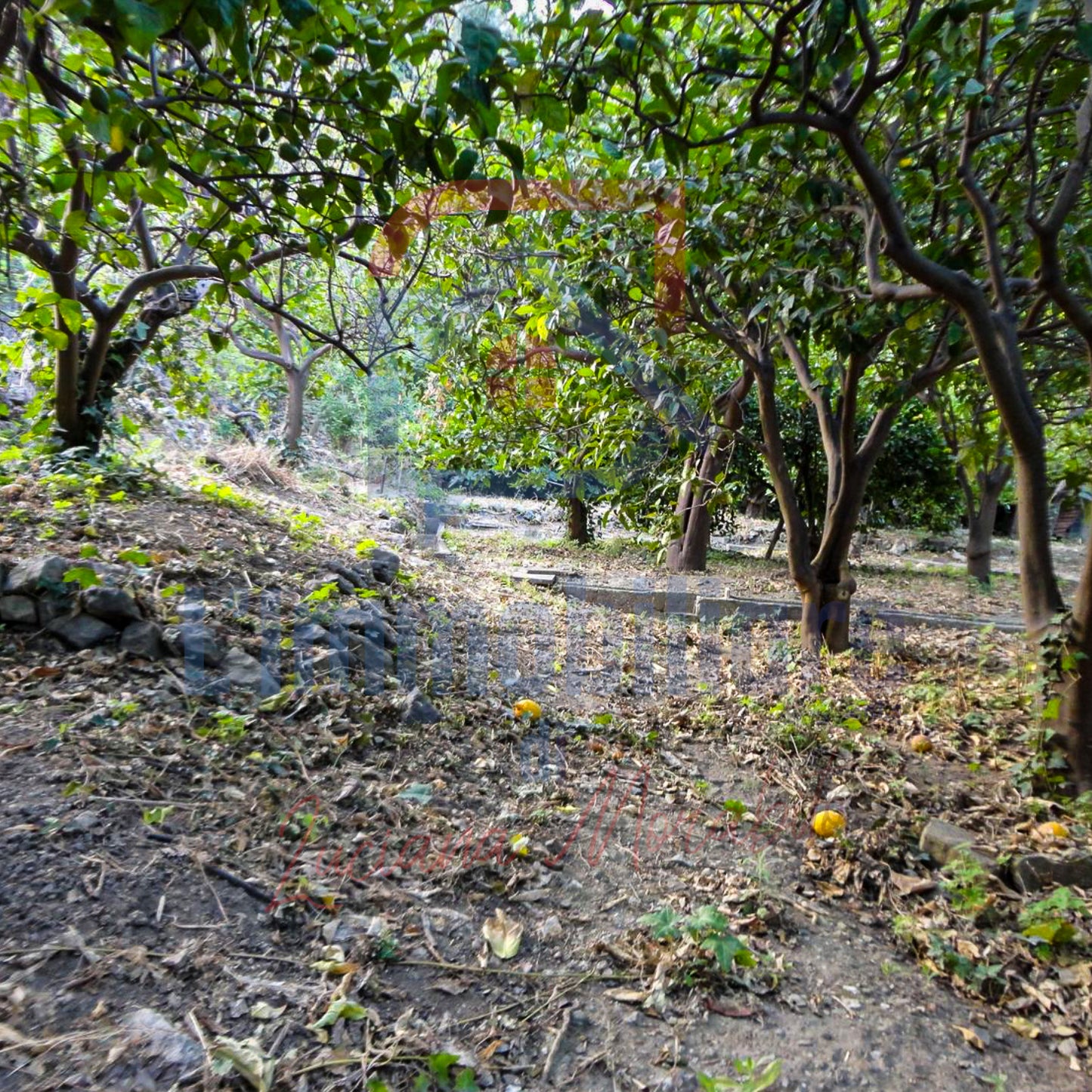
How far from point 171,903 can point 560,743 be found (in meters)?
2.11

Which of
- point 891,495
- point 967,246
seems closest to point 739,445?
point 891,495

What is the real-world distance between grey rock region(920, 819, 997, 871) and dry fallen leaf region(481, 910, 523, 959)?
1676 mm

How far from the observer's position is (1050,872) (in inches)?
98.2

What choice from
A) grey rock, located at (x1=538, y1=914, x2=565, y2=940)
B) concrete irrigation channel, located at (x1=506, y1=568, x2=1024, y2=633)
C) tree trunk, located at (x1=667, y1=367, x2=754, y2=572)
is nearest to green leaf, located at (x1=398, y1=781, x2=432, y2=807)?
grey rock, located at (x1=538, y1=914, x2=565, y2=940)

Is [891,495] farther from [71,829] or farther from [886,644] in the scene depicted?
[71,829]

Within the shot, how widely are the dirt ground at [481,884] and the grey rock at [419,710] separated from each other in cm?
3

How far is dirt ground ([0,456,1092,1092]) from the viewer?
1658 mm

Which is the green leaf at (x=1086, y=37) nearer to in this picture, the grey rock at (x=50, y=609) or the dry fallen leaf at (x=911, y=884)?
the dry fallen leaf at (x=911, y=884)

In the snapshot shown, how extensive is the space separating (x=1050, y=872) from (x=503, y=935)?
1927 mm

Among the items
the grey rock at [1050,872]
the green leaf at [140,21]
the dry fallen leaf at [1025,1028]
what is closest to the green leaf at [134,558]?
the green leaf at [140,21]

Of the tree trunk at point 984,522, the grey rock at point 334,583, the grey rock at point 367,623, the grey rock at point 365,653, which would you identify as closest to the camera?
the grey rock at point 365,653

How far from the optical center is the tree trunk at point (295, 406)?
10.6 metres

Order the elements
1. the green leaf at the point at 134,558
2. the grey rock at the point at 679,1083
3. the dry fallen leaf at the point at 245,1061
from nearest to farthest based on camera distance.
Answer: the dry fallen leaf at the point at 245,1061
the grey rock at the point at 679,1083
the green leaf at the point at 134,558

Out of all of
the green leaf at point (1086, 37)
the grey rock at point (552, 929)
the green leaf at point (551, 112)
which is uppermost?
the green leaf at point (1086, 37)
